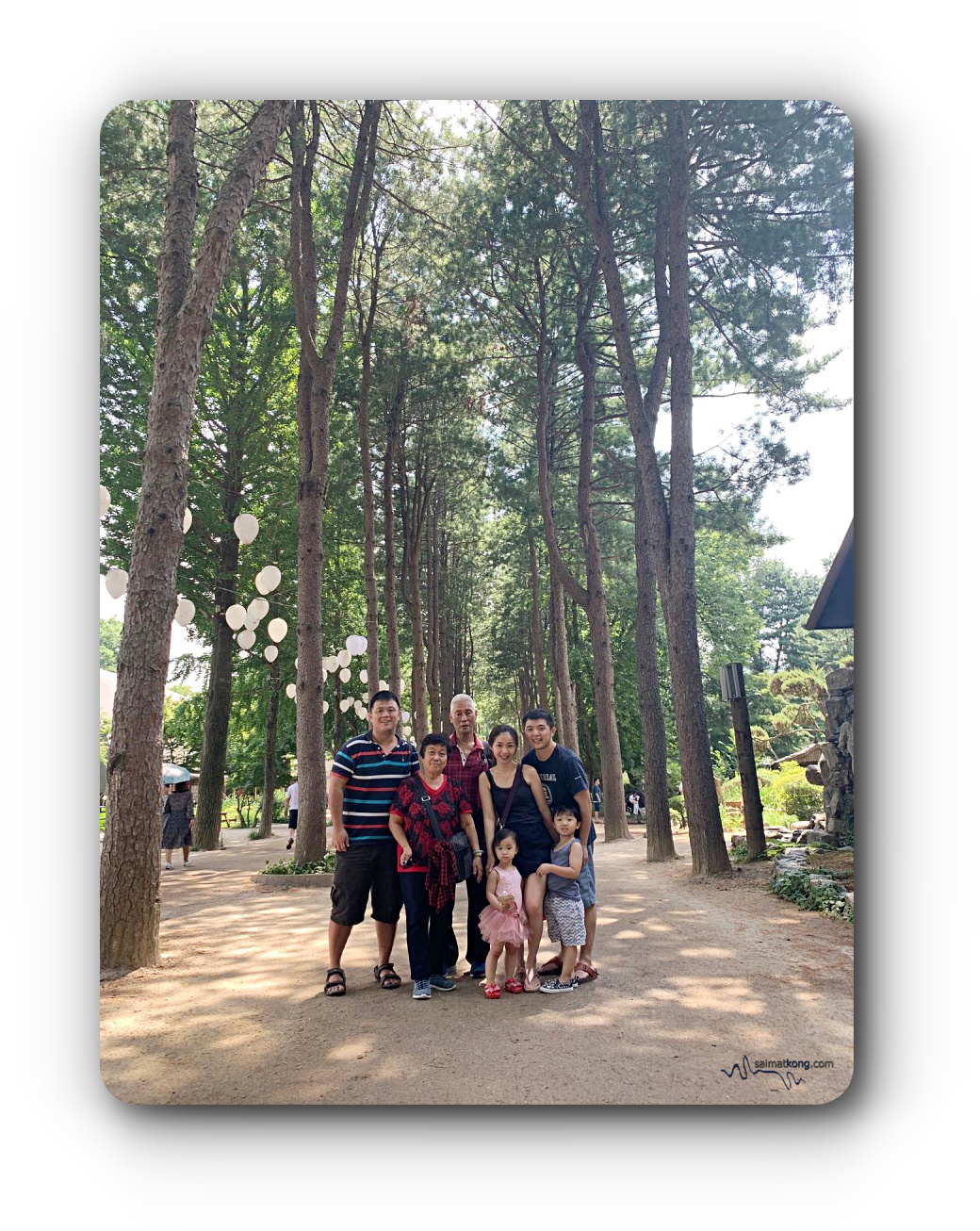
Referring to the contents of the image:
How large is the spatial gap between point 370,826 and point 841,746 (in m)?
2.21

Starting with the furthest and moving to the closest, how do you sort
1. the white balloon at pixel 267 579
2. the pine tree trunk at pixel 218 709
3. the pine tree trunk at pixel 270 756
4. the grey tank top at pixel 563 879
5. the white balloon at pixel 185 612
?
the pine tree trunk at pixel 270 756 → the white balloon at pixel 267 579 → the pine tree trunk at pixel 218 709 → the white balloon at pixel 185 612 → the grey tank top at pixel 563 879

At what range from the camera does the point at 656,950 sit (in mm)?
3914

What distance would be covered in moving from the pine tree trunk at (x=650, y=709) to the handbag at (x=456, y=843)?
12.0ft

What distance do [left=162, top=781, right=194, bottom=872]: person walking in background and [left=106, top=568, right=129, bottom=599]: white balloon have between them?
5.13 m

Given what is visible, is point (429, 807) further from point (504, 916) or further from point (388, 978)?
point (388, 978)

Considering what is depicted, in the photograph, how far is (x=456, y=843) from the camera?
148 inches

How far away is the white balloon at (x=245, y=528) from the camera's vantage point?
528cm

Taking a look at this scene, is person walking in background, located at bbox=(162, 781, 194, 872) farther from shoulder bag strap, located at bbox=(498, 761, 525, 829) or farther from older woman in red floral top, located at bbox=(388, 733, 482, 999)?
shoulder bag strap, located at bbox=(498, 761, 525, 829)

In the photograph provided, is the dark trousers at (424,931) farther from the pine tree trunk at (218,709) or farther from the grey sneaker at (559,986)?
the pine tree trunk at (218,709)

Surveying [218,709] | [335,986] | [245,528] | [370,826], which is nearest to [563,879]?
[370,826]

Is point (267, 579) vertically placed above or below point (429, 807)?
above

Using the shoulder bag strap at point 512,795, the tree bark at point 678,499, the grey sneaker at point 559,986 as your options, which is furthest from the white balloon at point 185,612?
the tree bark at point 678,499
